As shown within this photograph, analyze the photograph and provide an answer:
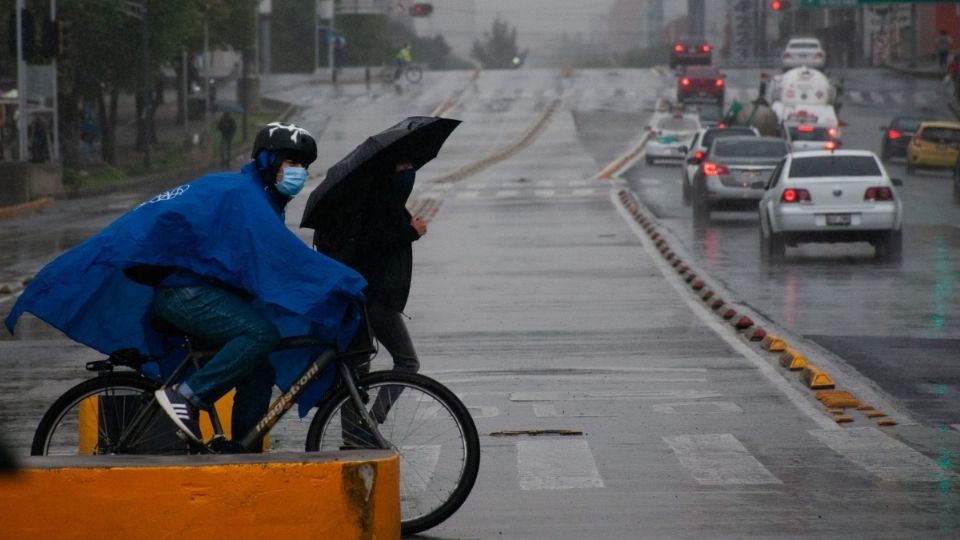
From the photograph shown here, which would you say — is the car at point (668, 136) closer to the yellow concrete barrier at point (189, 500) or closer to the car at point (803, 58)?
the car at point (803, 58)

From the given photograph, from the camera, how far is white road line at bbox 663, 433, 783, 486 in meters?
9.25

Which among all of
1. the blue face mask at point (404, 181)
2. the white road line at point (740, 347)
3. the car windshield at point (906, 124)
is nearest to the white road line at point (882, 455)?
the white road line at point (740, 347)

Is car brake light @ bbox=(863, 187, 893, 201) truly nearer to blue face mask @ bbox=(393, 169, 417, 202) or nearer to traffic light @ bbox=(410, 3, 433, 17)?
blue face mask @ bbox=(393, 169, 417, 202)

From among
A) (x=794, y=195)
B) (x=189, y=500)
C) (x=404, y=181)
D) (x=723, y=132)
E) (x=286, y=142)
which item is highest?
(x=286, y=142)

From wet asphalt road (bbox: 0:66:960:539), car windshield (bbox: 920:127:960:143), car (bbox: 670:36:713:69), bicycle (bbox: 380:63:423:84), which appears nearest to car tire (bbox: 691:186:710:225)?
wet asphalt road (bbox: 0:66:960:539)

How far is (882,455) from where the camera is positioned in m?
10.0

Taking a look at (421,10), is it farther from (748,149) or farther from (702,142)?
(748,149)

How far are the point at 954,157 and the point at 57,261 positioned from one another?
46.6 meters

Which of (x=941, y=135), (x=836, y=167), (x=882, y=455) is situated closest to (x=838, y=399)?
(x=882, y=455)

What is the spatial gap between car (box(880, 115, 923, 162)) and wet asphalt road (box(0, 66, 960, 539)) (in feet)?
75.8

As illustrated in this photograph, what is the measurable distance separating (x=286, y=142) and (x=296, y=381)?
0.98 meters

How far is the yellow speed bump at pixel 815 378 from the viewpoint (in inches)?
507

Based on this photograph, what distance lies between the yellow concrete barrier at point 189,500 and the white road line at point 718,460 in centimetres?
276

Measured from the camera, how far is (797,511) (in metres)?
8.28
